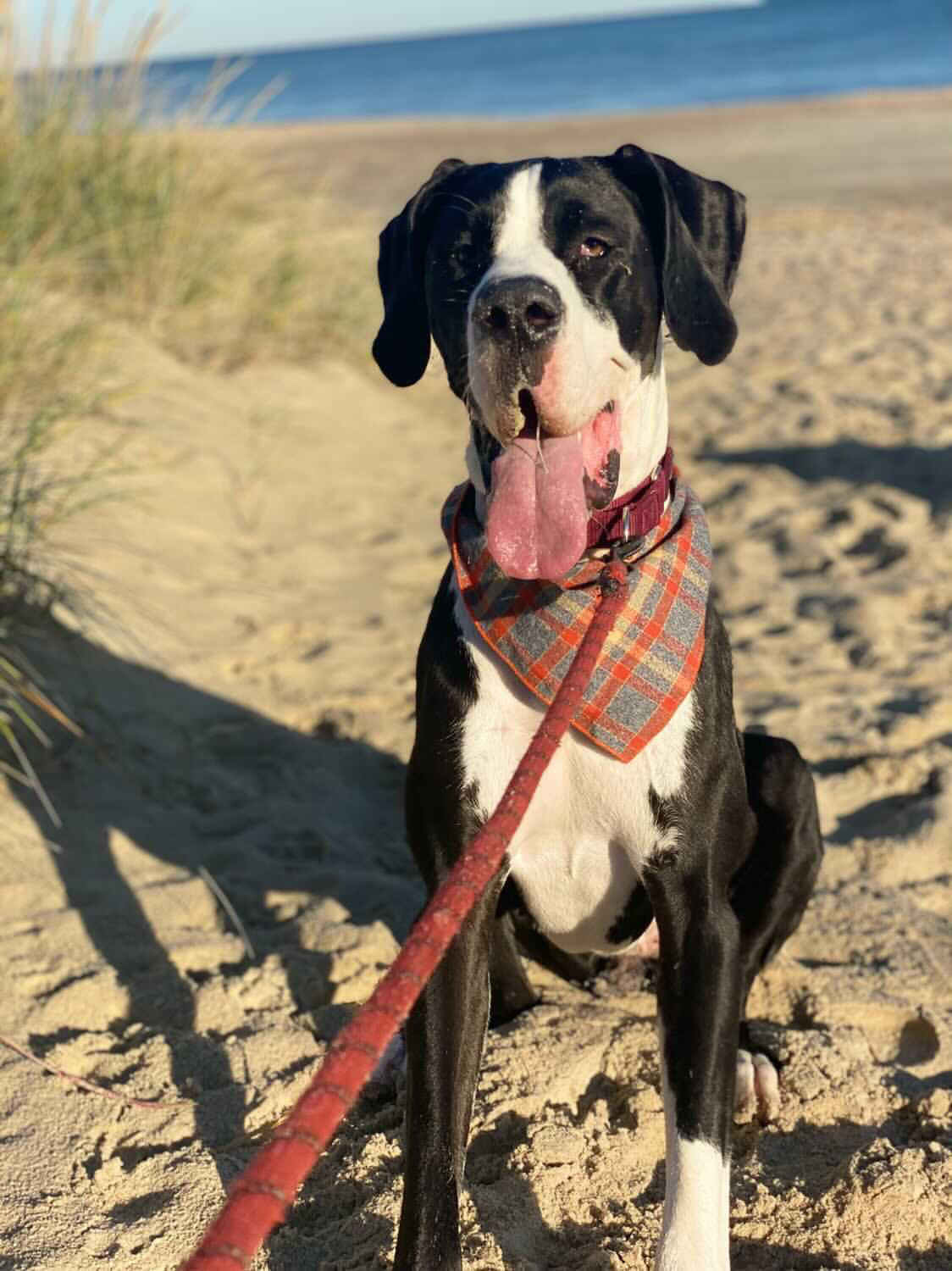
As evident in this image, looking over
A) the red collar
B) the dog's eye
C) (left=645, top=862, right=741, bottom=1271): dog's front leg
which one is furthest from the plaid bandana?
the dog's eye

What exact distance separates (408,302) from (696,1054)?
4.57 ft

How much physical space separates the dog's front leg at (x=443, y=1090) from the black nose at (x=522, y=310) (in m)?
0.91

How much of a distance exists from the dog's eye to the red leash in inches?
35.4

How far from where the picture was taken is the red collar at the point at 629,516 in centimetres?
241

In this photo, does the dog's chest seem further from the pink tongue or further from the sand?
the sand

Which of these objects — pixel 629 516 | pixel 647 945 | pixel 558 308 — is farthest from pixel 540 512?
pixel 647 945

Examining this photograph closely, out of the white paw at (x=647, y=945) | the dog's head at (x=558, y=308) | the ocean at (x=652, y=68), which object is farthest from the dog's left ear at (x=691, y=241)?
the ocean at (x=652, y=68)

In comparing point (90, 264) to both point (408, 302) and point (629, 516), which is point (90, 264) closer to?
point (408, 302)

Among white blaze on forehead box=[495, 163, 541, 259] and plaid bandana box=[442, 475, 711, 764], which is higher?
white blaze on forehead box=[495, 163, 541, 259]

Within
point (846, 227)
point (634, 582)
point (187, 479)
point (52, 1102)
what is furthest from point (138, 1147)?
point (846, 227)

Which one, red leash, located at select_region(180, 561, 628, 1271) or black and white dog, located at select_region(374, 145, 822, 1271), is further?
black and white dog, located at select_region(374, 145, 822, 1271)

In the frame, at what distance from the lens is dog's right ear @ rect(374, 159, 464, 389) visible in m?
2.60

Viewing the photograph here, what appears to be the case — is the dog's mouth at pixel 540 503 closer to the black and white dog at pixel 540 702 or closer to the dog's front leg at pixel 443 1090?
the black and white dog at pixel 540 702

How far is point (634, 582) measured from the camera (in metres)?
2.40
